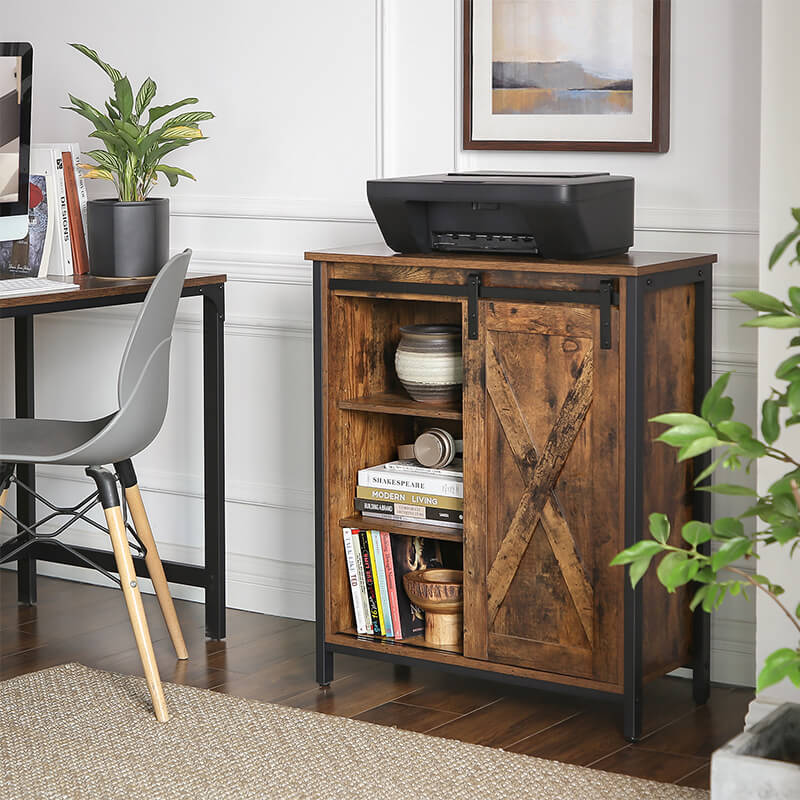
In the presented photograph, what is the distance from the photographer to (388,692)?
3088mm

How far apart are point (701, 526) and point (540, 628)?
119 centimetres

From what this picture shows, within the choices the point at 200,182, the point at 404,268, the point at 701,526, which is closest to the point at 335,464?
the point at 404,268

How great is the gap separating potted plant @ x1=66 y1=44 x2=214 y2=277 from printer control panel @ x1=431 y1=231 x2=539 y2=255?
0.80m

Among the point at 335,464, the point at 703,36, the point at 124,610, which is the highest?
the point at 703,36

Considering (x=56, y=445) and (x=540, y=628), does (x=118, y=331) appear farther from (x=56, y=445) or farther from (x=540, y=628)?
(x=540, y=628)

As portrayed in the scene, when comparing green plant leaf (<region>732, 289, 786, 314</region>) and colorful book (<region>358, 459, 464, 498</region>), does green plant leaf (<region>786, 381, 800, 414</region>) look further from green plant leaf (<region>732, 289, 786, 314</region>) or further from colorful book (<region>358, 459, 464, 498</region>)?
colorful book (<region>358, 459, 464, 498</region>)

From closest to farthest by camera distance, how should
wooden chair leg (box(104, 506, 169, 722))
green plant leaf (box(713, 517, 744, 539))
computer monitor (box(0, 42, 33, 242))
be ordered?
green plant leaf (box(713, 517, 744, 539)) < wooden chair leg (box(104, 506, 169, 722)) < computer monitor (box(0, 42, 33, 242))

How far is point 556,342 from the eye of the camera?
2752 mm

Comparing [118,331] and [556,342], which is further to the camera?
[118,331]

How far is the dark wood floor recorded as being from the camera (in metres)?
2.75

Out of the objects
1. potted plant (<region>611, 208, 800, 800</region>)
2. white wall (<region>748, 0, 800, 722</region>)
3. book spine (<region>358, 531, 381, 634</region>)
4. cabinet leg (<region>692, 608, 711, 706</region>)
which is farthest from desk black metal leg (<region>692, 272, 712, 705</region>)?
potted plant (<region>611, 208, 800, 800</region>)

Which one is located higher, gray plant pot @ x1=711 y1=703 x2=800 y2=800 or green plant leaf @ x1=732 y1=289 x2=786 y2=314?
green plant leaf @ x1=732 y1=289 x2=786 y2=314

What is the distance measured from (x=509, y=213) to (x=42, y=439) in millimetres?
1196

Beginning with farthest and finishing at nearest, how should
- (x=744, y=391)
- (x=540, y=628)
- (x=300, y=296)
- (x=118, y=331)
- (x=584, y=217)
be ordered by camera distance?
(x=118, y=331) → (x=300, y=296) → (x=744, y=391) → (x=540, y=628) → (x=584, y=217)
